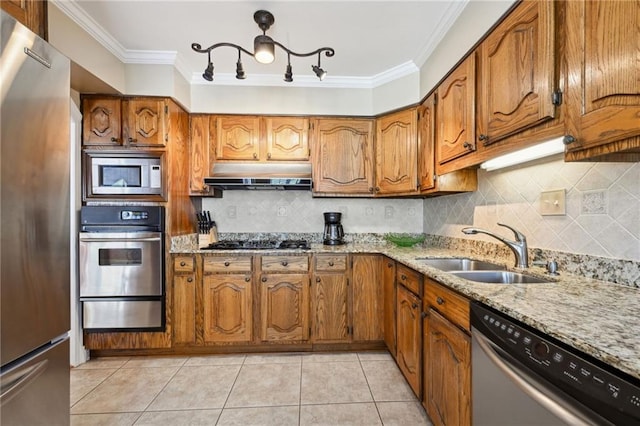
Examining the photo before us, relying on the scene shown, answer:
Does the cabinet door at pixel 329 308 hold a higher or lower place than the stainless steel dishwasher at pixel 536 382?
lower

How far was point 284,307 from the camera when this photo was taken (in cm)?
246

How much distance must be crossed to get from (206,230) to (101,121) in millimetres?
1262

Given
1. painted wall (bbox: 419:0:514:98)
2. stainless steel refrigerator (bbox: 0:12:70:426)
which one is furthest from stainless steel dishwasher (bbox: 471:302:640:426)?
stainless steel refrigerator (bbox: 0:12:70:426)

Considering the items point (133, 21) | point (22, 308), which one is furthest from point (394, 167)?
point (22, 308)

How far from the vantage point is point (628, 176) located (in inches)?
45.7

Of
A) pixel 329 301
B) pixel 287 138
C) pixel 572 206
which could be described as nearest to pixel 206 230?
pixel 287 138

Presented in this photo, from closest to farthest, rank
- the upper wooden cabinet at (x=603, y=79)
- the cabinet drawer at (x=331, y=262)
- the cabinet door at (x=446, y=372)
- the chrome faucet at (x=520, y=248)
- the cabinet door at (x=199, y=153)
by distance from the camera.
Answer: the upper wooden cabinet at (x=603, y=79)
the cabinet door at (x=446, y=372)
the chrome faucet at (x=520, y=248)
the cabinet drawer at (x=331, y=262)
the cabinet door at (x=199, y=153)

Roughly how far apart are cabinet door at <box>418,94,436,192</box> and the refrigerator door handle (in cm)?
239

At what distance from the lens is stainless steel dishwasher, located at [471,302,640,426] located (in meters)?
0.62

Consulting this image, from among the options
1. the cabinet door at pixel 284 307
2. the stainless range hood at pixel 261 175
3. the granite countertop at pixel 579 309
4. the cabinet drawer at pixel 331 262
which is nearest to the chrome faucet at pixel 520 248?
the granite countertop at pixel 579 309

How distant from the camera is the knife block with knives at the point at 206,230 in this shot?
276cm

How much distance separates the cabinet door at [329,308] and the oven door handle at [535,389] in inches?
58.2

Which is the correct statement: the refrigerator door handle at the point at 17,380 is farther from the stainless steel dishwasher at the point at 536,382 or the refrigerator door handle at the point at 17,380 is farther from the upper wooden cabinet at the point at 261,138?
the upper wooden cabinet at the point at 261,138

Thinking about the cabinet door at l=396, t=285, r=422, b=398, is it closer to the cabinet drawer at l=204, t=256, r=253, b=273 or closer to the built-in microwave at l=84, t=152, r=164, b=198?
A: the cabinet drawer at l=204, t=256, r=253, b=273
